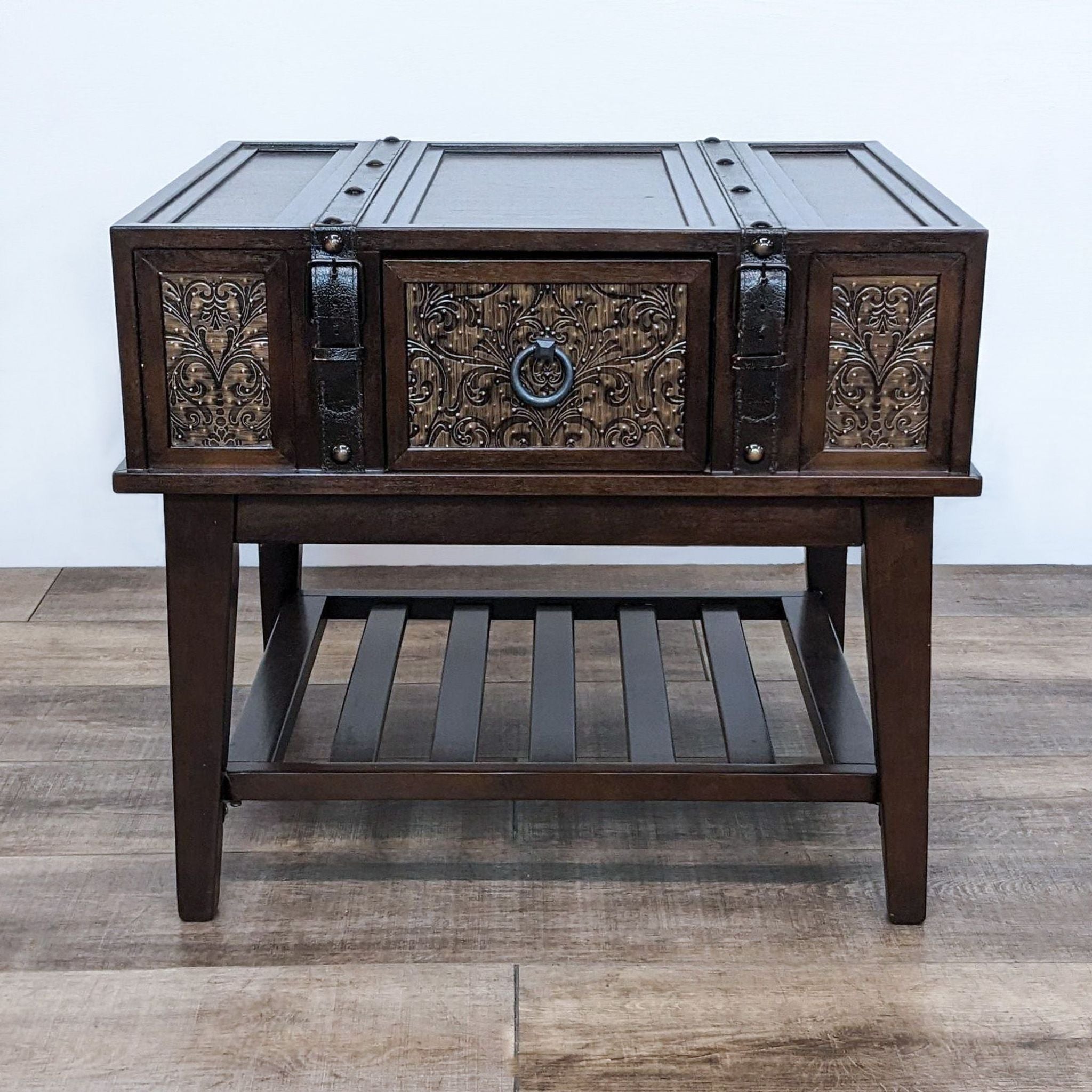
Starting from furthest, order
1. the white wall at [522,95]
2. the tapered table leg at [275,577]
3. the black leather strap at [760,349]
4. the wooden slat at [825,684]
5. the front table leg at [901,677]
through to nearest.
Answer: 1. the white wall at [522,95]
2. the tapered table leg at [275,577]
3. the wooden slat at [825,684]
4. the front table leg at [901,677]
5. the black leather strap at [760,349]

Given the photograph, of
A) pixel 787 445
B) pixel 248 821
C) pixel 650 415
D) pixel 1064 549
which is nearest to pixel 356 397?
pixel 650 415

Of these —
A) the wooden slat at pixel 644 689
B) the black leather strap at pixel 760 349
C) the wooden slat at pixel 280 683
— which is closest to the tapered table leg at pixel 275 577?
the wooden slat at pixel 280 683

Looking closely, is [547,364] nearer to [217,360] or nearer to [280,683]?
[217,360]

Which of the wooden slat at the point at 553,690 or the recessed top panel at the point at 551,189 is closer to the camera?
the recessed top panel at the point at 551,189

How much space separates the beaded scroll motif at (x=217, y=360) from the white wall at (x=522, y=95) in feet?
3.96

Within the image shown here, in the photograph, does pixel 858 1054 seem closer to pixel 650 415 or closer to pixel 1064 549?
pixel 650 415

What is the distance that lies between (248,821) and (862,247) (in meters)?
1.11

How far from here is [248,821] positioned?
2029mm

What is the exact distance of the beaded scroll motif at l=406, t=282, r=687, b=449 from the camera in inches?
60.9

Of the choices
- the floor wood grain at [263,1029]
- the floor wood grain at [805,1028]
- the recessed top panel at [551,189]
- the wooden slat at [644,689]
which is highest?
the recessed top panel at [551,189]

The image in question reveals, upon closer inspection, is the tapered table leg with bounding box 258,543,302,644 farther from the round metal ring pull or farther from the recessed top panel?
the round metal ring pull

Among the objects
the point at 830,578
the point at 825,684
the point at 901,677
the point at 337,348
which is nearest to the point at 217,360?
the point at 337,348

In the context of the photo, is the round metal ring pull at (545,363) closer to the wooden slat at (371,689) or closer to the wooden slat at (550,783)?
the wooden slat at (550,783)

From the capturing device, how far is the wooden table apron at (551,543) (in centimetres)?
165
